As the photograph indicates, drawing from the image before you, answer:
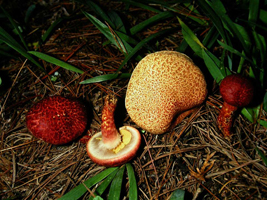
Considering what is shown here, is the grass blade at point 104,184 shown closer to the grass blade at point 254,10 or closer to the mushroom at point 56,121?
the mushroom at point 56,121

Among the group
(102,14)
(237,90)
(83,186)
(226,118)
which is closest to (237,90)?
(237,90)

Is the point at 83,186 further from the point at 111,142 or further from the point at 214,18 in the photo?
the point at 214,18

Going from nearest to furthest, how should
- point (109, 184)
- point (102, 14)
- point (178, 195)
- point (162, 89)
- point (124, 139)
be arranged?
point (178, 195), point (162, 89), point (109, 184), point (124, 139), point (102, 14)

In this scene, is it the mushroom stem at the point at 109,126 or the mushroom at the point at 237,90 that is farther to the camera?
the mushroom stem at the point at 109,126

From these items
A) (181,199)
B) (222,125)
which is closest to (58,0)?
(222,125)

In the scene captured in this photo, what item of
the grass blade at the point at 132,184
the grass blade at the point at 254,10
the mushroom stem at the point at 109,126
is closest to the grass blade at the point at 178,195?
the grass blade at the point at 132,184

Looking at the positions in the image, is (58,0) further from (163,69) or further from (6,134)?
(163,69)

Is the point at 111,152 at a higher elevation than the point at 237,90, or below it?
below
